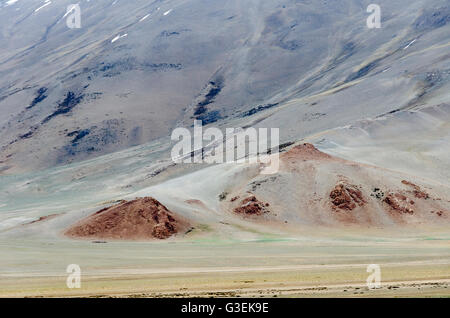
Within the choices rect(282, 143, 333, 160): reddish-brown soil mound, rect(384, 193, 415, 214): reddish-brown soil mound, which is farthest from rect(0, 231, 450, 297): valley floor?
rect(282, 143, 333, 160): reddish-brown soil mound

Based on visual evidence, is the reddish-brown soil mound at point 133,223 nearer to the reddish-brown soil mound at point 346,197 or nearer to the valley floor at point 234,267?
the valley floor at point 234,267

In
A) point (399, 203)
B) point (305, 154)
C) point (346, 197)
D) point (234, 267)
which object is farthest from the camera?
point (305, 154)

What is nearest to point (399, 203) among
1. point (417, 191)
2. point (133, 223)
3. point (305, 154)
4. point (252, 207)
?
point (417, 191)

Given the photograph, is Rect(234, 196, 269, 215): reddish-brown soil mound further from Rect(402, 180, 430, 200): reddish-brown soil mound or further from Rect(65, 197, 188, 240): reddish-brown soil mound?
Rect(402, 180, 430, 200): reddish-brown soil mound

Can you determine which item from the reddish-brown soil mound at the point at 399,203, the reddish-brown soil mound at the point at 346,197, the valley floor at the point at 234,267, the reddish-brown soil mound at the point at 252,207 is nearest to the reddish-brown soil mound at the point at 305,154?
the reddish-brown soil mound at the point at 346,197

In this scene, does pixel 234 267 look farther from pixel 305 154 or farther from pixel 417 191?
pixel 305 154

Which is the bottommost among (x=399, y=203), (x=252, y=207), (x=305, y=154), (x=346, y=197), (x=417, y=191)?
(x=399, y=203)
